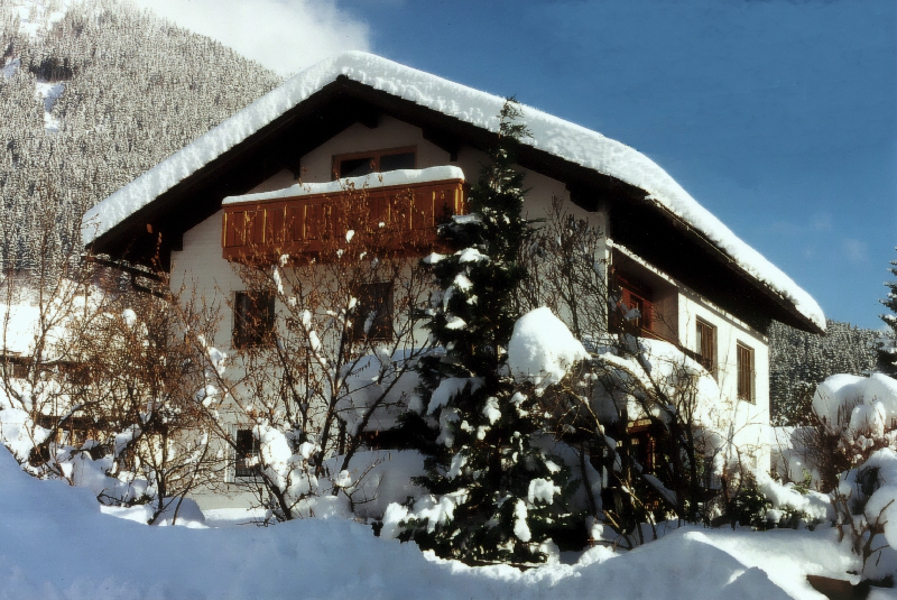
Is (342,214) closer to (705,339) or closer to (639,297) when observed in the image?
(639,297)

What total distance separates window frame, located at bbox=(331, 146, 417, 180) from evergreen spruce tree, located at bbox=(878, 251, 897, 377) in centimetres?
1816

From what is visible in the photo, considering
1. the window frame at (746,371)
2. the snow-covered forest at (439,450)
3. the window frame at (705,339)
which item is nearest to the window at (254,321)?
the snow-covered forest at (439,450)

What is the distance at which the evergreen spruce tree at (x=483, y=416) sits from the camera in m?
8.29

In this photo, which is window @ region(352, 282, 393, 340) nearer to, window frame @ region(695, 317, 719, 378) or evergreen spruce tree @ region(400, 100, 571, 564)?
evergreen spruce tree @ region(400, 100, 571, 564)

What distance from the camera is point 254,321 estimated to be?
1195 centimetres

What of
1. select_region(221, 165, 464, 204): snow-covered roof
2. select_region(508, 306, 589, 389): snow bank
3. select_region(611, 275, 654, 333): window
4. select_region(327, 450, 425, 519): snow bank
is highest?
select_region(221, 165, 464, 204): snow-covered roof

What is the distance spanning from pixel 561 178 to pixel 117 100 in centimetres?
6063

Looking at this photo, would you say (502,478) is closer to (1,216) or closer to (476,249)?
(476,249)

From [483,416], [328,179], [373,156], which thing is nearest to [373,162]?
[373,156]

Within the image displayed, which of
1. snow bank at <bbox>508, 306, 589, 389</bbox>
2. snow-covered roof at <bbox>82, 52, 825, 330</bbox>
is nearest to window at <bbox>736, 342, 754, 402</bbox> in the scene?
snow-covered roof at <bbox>82, 52, 825, 330</bbox>

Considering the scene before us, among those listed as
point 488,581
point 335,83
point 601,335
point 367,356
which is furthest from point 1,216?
point 488,581

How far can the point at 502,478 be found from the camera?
346 inches

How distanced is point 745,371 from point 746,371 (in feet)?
0.15

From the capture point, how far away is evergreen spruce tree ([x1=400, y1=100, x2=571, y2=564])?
8.29 metres
